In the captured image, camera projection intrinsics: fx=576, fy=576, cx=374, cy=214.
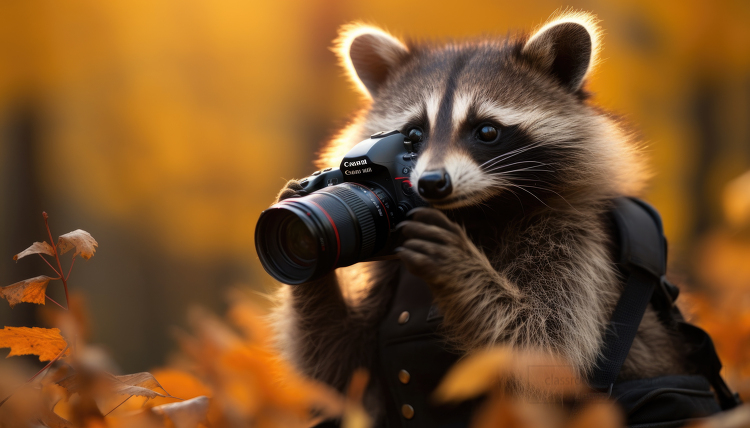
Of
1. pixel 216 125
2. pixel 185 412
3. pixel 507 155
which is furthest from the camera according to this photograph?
pixel 216 125

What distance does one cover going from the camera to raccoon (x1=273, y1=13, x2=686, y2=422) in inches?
63.5

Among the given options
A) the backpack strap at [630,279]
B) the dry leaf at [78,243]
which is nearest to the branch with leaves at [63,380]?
the dry leaf at [78,243]

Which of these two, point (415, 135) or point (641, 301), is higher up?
point (415, 135)

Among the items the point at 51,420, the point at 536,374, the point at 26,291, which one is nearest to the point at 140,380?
the point at 51,420

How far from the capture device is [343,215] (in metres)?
1.53

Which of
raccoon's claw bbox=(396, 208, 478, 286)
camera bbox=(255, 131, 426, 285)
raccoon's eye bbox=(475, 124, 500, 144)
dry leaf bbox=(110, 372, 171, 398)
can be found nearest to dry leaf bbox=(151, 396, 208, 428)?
dry leaf bbox=(110, 372, 171, 398)

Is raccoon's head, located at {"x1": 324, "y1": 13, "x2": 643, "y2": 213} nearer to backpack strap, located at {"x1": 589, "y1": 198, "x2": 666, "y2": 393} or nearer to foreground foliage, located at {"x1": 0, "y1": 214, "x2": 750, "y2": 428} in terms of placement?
backpack strap, located at {"x1": 589, "y1": 198, "x2": 666, "y2": 393}

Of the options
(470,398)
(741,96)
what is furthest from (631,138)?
(741,96)

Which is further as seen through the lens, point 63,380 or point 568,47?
point 568,47

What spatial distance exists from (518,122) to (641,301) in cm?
65

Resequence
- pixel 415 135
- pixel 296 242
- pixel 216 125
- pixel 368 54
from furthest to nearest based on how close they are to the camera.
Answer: pixel 216 125, pixel 368 54, pixel 415 135, pixel 296 242

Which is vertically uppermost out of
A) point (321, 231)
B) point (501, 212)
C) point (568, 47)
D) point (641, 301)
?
point (568, 47)

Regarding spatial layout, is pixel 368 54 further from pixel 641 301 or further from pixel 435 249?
pixel 641 301

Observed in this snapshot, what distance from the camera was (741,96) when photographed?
533 centimetres
